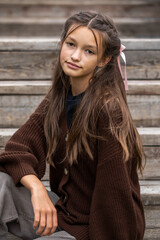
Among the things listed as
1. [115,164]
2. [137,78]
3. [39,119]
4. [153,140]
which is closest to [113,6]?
[137,78]

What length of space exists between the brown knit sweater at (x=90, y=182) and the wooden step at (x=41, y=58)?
0.79 metres

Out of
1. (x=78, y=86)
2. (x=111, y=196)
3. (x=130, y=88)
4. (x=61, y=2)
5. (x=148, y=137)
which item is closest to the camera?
(x=111, y=196)

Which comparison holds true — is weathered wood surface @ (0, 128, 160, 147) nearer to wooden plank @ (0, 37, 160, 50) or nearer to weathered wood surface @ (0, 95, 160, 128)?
weathered wood surface @ (0, 95, 160, 128)

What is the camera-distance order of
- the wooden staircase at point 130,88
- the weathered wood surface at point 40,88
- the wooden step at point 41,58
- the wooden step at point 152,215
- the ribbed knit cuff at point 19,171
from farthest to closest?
the wooden step at point 41,58
the weathered wood surface at point 40,88
the wooden staircase at point 130,88
the wooden step at point 152,215
the ribbed knit cuff at point 19,171

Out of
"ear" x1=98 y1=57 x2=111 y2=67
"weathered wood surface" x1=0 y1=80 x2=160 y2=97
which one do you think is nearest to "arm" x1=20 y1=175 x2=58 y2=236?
"ear" x1=98 y1=57 x2=111 y2=67

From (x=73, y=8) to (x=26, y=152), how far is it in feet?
10.7

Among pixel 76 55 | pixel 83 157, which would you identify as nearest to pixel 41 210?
pixel 83 157

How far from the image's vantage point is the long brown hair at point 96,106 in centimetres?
139

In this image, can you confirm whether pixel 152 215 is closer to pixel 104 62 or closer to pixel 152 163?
pixel 152 163

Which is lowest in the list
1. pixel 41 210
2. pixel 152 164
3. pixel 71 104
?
pixel 152 164

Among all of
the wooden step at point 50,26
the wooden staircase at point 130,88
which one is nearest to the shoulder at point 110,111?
the wooden staircase at point 130,88

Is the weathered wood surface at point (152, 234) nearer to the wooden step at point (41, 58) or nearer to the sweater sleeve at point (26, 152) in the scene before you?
the sweater sleeve at point (26, 152)

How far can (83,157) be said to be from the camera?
144cm

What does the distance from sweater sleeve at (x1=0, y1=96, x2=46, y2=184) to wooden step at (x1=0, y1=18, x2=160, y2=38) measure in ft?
7.85
